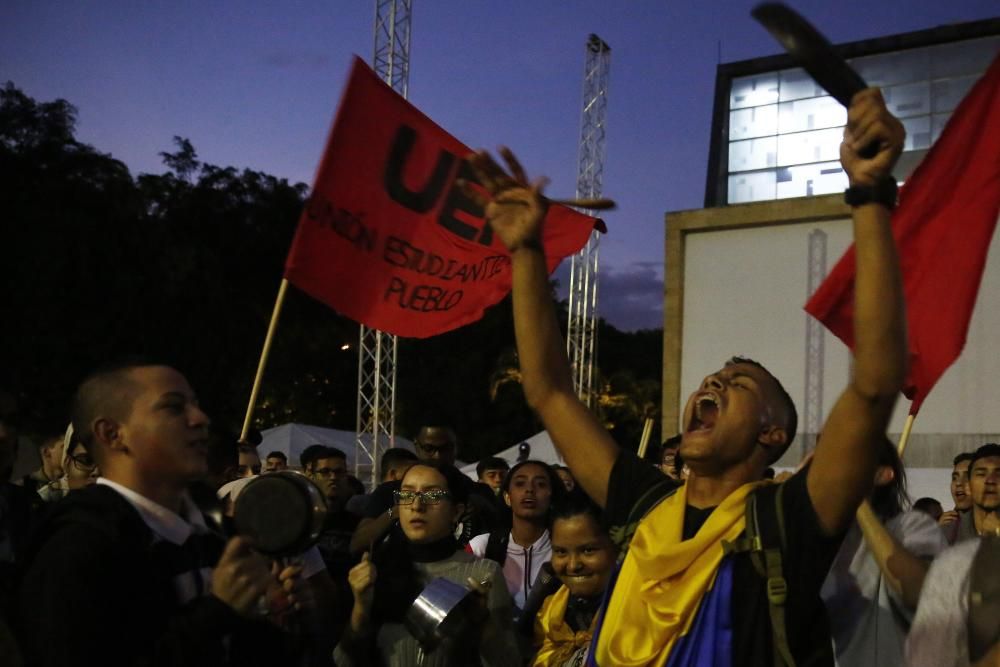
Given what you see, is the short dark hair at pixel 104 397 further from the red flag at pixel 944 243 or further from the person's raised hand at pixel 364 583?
the red flag at pixel 944 243

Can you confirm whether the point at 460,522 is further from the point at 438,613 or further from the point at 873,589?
the point at 873,589

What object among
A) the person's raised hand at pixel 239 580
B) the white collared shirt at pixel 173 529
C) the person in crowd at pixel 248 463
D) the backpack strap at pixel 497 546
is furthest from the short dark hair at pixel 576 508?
the person in crowd at pixel 248 463

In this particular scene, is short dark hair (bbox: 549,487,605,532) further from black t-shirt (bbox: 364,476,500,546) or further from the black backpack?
the black backpack

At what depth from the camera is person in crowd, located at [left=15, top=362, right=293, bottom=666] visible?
2467mm

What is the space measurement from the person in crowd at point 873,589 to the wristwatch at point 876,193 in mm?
1524

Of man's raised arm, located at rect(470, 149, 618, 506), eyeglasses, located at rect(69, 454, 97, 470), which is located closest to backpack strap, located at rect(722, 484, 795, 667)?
man's raised arm, located at rect(470, 149, 618, 506)

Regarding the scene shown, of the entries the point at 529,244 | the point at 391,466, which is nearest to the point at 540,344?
the point at 529,244

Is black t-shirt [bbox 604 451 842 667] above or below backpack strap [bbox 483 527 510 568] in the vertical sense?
above

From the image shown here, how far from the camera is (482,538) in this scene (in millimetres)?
6695

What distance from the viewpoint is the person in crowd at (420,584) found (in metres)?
4.70

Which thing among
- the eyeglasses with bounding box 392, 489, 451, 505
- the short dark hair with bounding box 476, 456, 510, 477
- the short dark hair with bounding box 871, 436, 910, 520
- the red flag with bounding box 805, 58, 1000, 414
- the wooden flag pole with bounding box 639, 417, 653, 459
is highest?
the red flag with bounding box 805, 58, 1000, 414

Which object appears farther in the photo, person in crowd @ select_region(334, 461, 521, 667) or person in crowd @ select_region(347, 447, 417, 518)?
person in crowd @ select_region(347, 447, 417, 518)

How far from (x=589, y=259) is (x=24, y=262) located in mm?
13457

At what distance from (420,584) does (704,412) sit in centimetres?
238
